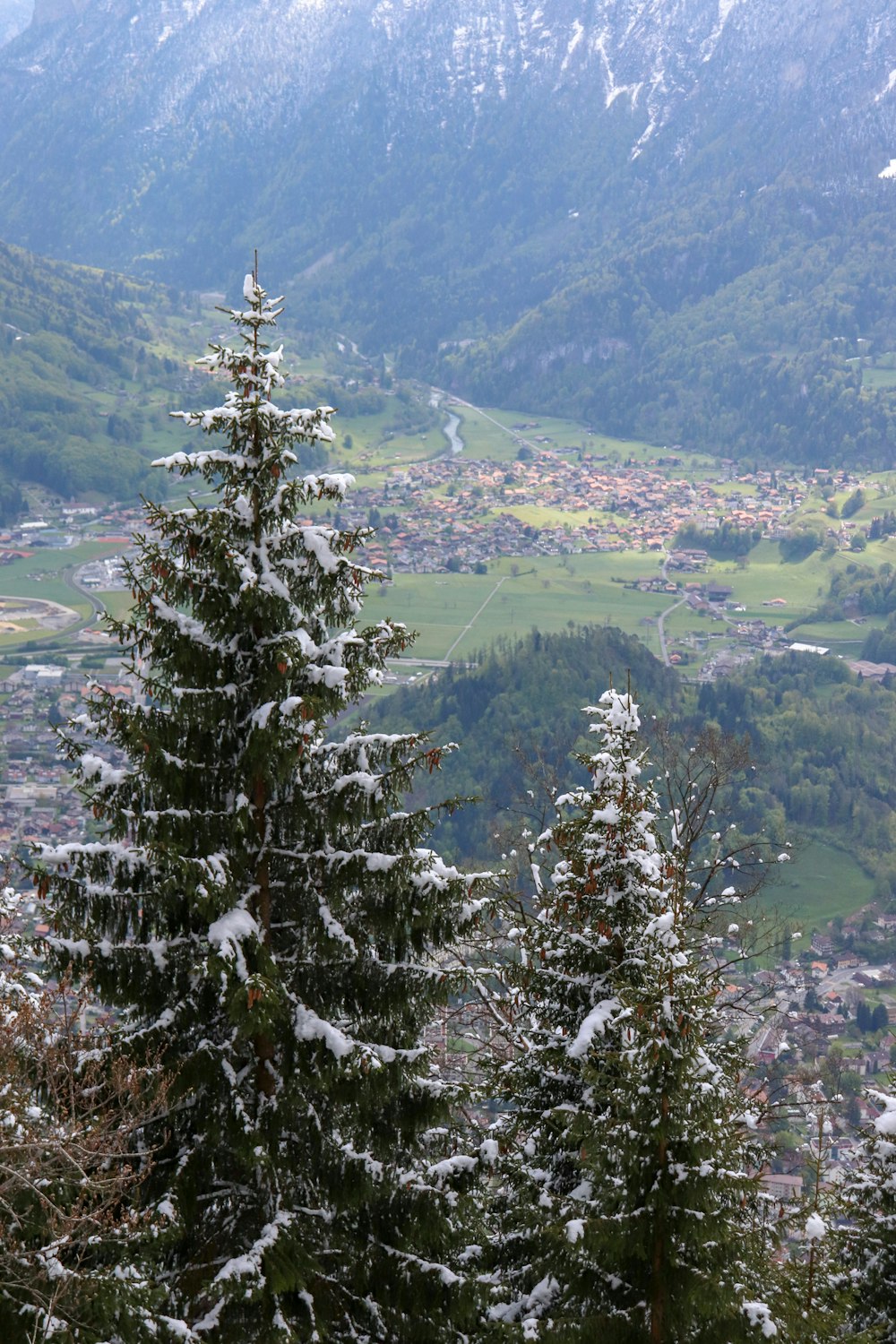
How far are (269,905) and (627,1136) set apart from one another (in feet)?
8.75

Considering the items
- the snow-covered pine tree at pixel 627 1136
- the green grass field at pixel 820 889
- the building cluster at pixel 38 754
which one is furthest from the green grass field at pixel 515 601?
the snow-covered pine tree at pixel 627 1136

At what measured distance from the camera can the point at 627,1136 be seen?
26.5 feet

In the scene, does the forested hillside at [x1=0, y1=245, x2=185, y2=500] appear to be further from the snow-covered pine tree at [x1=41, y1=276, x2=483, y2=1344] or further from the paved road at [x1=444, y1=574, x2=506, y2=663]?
the snow-covered pine tree at [x1=41, y1=276, x2=483, y2=1344]

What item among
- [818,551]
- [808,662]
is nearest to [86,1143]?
[808,662]

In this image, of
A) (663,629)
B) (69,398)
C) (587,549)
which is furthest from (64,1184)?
(69,398)

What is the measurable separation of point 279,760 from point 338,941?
1.24 meters

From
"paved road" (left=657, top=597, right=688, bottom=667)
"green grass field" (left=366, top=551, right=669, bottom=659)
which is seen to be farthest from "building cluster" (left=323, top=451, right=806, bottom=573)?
"paved road" (left=657, top=597, right=688, bottom=667)

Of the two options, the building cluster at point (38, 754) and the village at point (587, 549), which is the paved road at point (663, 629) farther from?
the building cluster at point (38, 754)

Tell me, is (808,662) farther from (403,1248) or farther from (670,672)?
(403,1248)

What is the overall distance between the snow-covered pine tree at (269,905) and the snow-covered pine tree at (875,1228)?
3.84 metres

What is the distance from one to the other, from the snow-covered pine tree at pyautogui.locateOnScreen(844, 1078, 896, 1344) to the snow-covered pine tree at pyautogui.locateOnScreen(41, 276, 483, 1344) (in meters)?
3.84

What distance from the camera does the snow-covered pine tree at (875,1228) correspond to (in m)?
10.3

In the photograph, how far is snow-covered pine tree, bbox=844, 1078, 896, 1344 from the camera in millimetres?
10258

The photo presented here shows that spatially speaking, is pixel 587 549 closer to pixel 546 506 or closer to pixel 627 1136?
pixel 546 506
